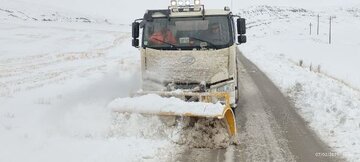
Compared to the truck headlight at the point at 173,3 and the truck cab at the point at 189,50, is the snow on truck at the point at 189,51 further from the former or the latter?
the truck headlight at the point at 173,3

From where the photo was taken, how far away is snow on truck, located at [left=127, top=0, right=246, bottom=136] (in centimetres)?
926

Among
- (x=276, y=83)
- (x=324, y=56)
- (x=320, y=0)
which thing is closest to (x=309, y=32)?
(x=324, y=56)

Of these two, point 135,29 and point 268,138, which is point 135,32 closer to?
point 135,29

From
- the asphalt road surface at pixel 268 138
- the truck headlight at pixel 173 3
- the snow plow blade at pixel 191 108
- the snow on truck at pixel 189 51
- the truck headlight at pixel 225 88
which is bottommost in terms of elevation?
the asphalt road surface at pixel 268 138

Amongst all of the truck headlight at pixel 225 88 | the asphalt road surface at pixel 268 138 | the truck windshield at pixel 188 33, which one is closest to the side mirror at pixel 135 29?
the truck windshield at pixel 188 33

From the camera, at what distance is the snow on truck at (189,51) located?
30.4ft

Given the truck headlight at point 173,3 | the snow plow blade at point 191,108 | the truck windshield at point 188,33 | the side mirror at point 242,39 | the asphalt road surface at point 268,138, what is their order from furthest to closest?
the truck headlight at point 173,3 → the side mirror at point 242,39 → the truck windshield at point 188,33 → the snow plow blade at point 191,108 → the asphalt road surface at point 268,138

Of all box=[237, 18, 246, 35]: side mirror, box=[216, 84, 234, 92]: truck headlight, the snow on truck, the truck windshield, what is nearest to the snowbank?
the snow on truck

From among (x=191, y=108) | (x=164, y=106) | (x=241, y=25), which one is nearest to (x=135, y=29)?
(x=241, y=25)

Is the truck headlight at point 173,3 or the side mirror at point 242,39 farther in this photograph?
the truck headlight at point 173,3

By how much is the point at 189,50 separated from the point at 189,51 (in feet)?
0.20

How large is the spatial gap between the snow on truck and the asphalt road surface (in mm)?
929

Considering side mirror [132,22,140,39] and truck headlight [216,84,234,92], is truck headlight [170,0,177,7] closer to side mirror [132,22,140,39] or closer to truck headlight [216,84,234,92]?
side mirror [132,22,140,39]

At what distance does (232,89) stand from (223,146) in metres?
2.20
